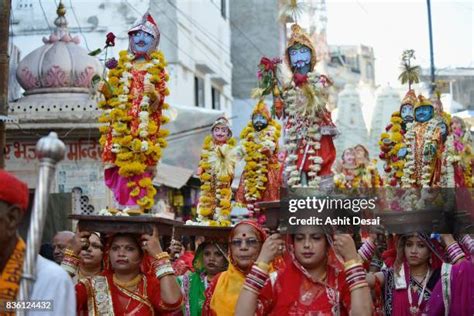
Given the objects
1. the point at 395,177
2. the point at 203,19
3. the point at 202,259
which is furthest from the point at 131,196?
the point at 203,19

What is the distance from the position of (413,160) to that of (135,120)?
3534 millimetres

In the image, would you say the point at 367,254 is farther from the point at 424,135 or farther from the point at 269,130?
the point at 269,130

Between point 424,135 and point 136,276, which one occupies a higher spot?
point 424,135

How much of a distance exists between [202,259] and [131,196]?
89 centimetres

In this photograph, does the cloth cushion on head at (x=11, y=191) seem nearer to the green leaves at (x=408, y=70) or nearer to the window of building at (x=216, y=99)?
the green leaves at (x=408, y=70)

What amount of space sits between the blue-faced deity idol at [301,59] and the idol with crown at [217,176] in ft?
7.37

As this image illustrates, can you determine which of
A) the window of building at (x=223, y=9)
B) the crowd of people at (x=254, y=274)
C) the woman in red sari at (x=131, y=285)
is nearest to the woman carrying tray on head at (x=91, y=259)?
the crowd of people at (x=254, y=274)

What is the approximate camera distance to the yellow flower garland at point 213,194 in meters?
Answer: 11.3

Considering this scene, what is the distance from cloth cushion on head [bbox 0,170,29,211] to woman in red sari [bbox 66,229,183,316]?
8.23ft

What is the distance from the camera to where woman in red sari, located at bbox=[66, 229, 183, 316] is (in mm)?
7508

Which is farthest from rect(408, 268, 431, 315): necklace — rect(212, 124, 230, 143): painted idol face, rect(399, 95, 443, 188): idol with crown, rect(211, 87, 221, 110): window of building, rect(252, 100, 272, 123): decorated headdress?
rect(211, 87, 221, 110): window of building

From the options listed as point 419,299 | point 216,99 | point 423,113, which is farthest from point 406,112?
point 216,99

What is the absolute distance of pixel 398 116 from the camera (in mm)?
13539

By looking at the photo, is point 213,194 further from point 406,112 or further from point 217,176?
point 406,112
